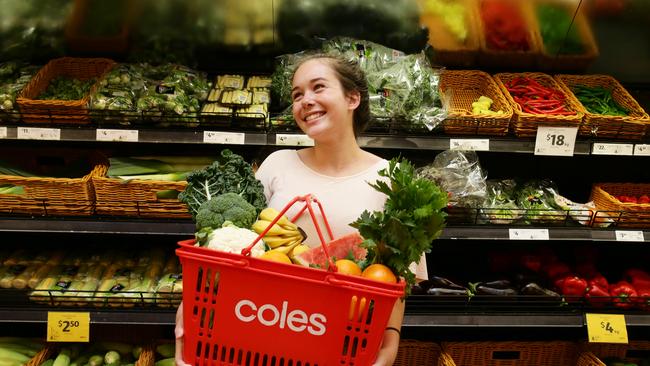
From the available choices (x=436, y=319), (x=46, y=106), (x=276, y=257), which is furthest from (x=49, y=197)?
(x=436, y=319)

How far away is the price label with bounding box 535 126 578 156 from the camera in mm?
2416

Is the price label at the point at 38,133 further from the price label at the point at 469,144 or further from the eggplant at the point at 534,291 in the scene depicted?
the eggplant at the point at 534,291

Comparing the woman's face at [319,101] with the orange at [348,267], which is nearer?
the orange at [348,267]

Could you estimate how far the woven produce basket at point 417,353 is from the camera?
2594 mm

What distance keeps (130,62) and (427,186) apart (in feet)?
6.83

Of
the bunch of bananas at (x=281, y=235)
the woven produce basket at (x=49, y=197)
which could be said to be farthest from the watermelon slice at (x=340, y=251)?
the woven produce basket at (x=49, y=197)

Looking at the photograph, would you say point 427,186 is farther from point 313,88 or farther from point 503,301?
point 503,301

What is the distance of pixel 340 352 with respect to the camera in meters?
1.21

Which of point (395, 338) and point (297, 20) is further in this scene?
point (297, 20)

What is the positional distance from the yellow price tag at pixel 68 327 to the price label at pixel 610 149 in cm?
246

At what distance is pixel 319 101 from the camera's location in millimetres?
1669

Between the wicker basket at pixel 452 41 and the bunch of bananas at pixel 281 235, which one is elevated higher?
the wicker basket at pixel 452 41

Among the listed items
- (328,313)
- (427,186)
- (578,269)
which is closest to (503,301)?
(578,269)

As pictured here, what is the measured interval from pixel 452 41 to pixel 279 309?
203cm
